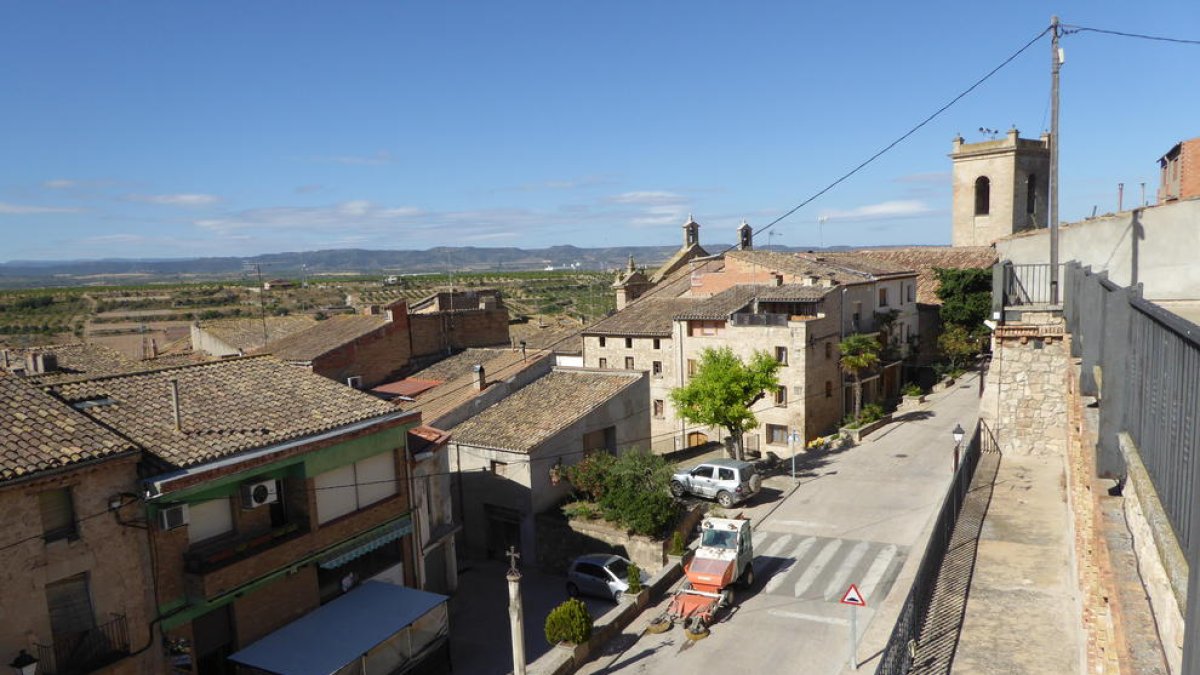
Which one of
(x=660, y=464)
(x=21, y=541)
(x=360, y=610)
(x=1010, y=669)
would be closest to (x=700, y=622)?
(x=660, y=464)

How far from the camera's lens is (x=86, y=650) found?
12.9 meters

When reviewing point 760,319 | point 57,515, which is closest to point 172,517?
point 57,515

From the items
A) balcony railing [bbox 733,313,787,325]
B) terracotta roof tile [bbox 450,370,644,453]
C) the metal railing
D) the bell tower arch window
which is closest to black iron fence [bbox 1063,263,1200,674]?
the metal railing

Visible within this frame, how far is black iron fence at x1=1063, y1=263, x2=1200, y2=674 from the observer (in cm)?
369

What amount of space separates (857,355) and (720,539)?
20685mm

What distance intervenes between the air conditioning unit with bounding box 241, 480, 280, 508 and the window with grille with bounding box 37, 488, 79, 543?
3.09 meters

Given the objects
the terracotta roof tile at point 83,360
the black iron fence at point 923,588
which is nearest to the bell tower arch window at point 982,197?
the black iron fence at point 923,588

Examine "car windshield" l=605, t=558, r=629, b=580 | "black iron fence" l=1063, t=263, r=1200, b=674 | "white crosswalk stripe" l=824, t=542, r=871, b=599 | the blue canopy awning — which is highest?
"black iron fence" l=1063, t=263, r=1200, b=674

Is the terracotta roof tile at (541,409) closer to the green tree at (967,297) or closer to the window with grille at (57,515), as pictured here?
the window with grille at (57,515)

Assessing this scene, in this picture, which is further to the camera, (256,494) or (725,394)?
(725,394)

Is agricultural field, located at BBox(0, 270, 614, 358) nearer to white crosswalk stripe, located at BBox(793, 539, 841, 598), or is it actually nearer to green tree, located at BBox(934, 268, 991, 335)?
A: green tree, located at BBox(934, 268, 991, 335)

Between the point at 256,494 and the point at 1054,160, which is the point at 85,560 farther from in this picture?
the point at 1054,160

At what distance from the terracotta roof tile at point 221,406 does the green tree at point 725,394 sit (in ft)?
47.5

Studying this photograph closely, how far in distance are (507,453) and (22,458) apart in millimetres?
14350
